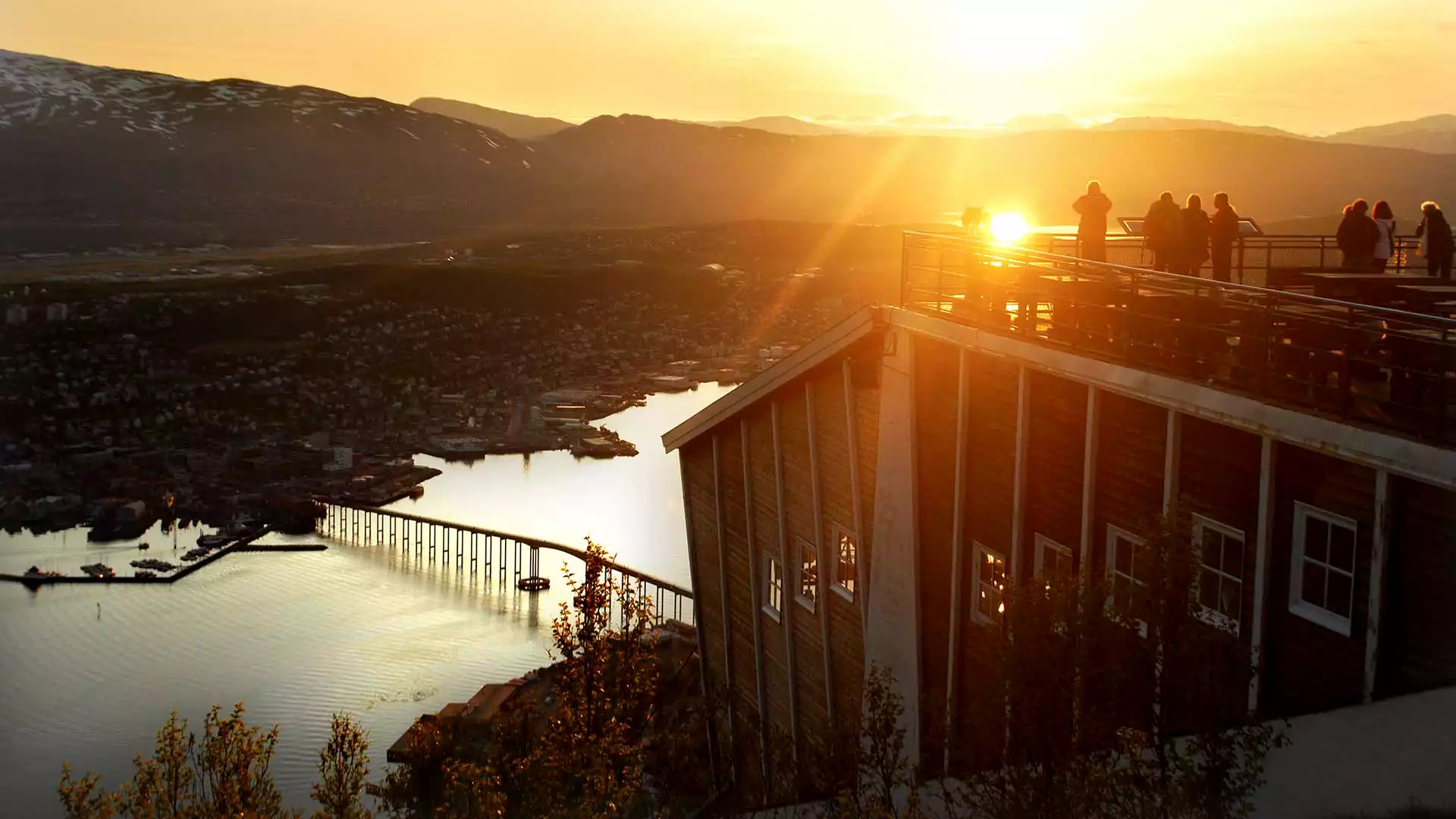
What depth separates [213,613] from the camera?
115 feet

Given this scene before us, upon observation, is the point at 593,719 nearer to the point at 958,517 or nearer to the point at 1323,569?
the point at 958,517

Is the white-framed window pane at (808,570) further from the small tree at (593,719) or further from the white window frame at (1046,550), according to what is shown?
the white window frame at (1046,550)

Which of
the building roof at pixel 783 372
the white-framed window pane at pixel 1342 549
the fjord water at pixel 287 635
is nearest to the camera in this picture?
the white-framed window pane at pixel 1342 549

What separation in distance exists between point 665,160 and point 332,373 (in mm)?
110336

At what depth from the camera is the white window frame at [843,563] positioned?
383 inches

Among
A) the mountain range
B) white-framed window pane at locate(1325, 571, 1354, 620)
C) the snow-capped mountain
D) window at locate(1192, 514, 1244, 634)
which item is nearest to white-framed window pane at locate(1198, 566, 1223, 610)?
window at locate(1192, 514, 1244, 634)

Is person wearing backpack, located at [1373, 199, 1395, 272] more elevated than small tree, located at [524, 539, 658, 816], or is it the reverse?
person wearing backpack, located at [1373, 199, 1395, 272]

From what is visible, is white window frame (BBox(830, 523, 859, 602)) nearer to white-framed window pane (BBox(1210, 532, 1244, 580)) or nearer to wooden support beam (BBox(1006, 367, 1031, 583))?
wooden support beam (BBox(1006, 367, 1031, 583))

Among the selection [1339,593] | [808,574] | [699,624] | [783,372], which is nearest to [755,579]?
[808,574]

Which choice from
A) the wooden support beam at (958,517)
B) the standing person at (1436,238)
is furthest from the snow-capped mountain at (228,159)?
the standing person at (1436,238)

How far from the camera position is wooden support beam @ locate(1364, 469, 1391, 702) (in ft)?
15.5

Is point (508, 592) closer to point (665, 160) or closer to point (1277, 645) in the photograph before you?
point (1277, 645)

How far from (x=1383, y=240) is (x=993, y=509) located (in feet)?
9.76

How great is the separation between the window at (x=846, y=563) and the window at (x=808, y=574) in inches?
13.2
